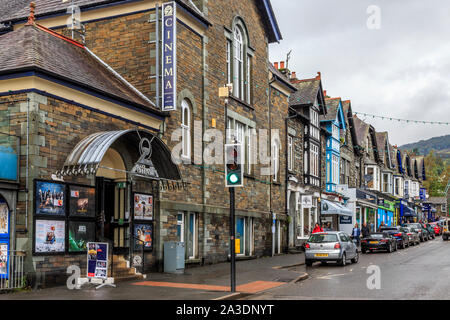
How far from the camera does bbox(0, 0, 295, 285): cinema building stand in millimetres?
13992

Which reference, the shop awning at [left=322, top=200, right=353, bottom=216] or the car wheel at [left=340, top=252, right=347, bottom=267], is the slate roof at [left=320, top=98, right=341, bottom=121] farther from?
the car wheel at [left=340, top=252, right=347, bottom=267]

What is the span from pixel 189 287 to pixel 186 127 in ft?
25.0

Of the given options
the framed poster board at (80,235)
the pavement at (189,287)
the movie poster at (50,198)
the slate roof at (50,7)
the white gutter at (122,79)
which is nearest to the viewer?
the pavement at (189,287)

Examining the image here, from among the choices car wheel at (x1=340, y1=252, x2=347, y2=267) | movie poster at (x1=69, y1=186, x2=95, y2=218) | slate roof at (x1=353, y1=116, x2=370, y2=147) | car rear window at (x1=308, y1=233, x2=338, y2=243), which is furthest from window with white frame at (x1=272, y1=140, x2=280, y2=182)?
slate roof at (x1=353, y1=116, x2=370, y2=147)

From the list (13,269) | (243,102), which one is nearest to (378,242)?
(243,102)

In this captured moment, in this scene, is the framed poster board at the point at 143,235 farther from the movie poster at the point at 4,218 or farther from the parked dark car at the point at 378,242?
the parked dark car at the point at 378,242

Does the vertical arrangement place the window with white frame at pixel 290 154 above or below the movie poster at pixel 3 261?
above

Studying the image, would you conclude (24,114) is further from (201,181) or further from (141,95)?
(201,181)

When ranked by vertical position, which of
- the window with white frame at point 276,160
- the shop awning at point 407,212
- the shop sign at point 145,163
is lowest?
the shop awning at point 407,212

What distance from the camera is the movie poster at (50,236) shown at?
13.7m

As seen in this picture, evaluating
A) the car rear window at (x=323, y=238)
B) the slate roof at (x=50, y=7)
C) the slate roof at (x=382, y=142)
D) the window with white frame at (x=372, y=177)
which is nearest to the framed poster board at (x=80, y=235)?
the slate roof at (x=50, y=7)

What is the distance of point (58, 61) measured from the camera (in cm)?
1577

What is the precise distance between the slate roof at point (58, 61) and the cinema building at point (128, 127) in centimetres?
6
